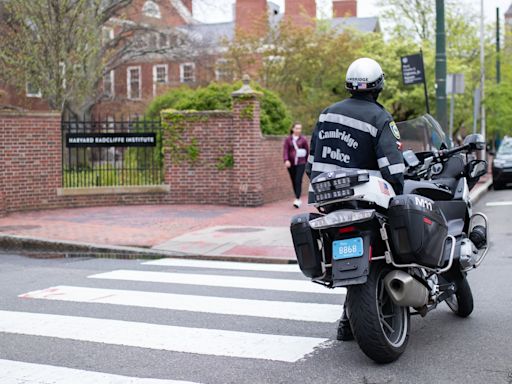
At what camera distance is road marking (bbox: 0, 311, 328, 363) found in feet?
17.9

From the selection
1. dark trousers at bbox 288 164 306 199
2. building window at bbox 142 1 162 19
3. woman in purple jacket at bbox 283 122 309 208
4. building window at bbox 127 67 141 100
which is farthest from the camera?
building window at bbox 127 67 141 100

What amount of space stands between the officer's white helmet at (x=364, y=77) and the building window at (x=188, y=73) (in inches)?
1167

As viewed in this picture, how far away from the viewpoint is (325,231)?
5148mm

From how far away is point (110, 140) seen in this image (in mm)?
15867

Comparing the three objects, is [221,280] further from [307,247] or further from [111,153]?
[111,153]

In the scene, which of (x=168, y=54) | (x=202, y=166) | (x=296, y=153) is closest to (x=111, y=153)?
(x=202, y=166)

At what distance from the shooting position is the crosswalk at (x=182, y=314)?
5.34 meters

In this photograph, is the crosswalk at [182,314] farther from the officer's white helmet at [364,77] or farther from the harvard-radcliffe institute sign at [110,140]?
the harvard-radcliffe institute sign at [110,140]

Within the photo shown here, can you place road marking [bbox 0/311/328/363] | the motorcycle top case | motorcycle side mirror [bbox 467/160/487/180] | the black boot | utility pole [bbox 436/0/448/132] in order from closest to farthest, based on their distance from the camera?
1. the motorcycle top case
2. road marking [bbox 0/311/328/363]
3. the black boot
4. motorcycle side mirror [bbox 467/160/487/180]
5. utility pole [bbox 436/0/448/132]

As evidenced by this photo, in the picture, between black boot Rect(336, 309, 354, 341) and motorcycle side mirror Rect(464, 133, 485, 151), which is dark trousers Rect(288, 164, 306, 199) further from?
black boot Rect(336, 309, 354, 341)

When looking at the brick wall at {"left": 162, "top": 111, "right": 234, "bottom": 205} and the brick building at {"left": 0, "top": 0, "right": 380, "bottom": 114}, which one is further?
the brick building at {"left": 0, "top": 0, "right": 380, "bottom": 114}

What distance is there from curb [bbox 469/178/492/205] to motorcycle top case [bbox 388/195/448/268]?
1214 cm

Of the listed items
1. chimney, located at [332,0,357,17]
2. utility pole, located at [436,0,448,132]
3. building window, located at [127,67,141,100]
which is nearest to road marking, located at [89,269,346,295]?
utility pole, located at [436,0,448,132]

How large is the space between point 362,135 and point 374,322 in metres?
1.32
